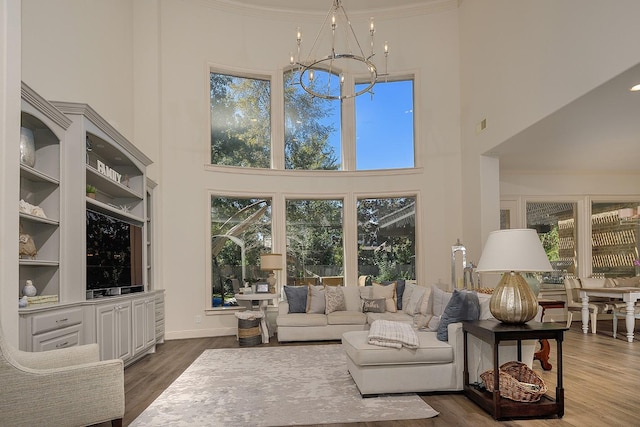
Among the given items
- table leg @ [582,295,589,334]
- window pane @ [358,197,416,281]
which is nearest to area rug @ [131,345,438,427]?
window pane @ [358,197,416,281]

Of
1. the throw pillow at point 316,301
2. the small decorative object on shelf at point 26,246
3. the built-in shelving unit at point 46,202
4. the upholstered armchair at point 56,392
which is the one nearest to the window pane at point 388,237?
the throw pillow at point 316,301

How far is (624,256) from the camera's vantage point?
28.7ft

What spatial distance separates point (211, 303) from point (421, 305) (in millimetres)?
3357

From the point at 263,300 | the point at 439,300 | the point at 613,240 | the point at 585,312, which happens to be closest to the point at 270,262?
the point at 263,300

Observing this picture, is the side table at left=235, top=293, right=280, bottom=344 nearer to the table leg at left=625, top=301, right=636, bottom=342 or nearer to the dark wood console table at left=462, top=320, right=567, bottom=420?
the dark wood console table at left=462, top=320, right=567, bottom=420

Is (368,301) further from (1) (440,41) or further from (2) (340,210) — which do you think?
(1) (440,41)

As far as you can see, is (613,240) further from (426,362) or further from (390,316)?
(426,362)

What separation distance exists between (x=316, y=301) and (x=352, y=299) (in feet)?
1.82

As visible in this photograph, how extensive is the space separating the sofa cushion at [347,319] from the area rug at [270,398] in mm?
1131

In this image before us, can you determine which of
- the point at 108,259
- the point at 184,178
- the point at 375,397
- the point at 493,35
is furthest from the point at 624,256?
the point at 108,259

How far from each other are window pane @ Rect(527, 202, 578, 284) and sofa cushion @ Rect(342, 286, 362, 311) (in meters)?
3.93

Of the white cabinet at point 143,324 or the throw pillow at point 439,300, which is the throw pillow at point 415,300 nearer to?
the throw pillow at point 439,300

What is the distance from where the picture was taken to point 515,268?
3.54m

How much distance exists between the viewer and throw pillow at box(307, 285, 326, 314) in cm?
688
